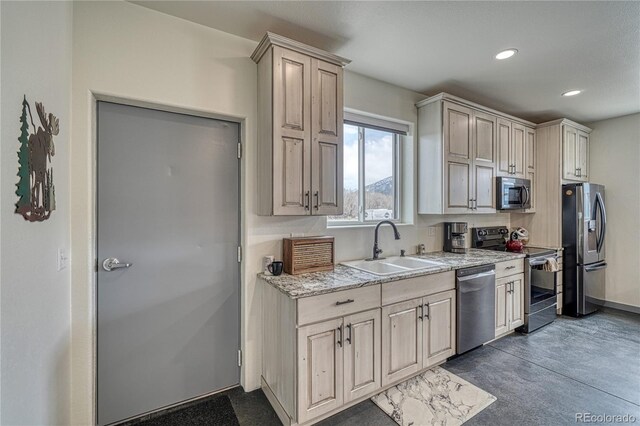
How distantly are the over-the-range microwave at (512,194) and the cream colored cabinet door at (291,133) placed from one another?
2599 mm

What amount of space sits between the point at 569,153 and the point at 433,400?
149 inches

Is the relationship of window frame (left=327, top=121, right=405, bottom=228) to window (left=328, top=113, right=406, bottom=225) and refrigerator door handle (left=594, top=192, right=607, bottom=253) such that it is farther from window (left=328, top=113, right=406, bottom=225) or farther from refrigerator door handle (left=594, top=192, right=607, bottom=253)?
refrigerator door handle (left=594, top=192, right=607, bottom=253)

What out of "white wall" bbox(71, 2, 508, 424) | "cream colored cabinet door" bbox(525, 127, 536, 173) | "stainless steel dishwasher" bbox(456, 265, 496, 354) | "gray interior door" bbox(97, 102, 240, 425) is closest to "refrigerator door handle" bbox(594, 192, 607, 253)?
"cream colored cabinet door" bbox(525, 127, 536, 173)

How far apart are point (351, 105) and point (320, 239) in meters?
1.33

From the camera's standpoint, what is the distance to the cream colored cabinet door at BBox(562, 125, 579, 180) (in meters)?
3.76

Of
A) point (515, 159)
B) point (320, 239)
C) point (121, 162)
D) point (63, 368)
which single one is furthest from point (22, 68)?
point (515, 159)

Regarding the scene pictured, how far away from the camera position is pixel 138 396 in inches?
74.9

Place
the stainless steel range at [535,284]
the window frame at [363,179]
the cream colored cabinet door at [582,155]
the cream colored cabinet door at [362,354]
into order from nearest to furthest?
the cream colored cabinet door at [362,354]
the window frame at [363,179]
the stainless steel range at [535,284]
the cream colored cabinet door at [582,155]

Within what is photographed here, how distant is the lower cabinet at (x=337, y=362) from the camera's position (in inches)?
68.4

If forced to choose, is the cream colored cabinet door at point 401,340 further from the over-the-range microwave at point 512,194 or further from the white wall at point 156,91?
the over-the-range microwave at point 512,194

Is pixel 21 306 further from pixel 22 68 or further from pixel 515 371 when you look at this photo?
pixel 515 371

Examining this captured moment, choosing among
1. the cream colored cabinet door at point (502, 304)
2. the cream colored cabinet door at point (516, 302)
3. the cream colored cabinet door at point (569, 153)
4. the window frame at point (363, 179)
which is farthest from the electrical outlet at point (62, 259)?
the cream colored cabinet door at point (569, 153)
